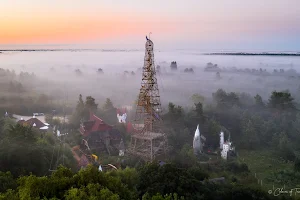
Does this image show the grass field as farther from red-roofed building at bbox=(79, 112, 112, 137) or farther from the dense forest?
red-roofed building at bbox=(79, 112, 112, 137)

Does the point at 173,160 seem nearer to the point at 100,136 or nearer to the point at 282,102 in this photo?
the point at 100,136

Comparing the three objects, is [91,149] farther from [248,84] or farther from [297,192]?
[248,84]

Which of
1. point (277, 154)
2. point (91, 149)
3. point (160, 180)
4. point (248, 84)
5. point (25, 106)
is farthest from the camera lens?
point (248, 84)

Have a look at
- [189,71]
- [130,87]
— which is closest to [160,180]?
[130,87]

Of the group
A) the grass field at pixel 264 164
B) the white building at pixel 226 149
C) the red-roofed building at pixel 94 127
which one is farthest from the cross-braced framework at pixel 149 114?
the grass field at pixel 264 164

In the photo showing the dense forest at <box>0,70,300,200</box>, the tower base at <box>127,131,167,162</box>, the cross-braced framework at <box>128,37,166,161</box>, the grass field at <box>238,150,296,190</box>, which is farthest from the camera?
the cross-braced framework at <box>128,37,166,161</box>

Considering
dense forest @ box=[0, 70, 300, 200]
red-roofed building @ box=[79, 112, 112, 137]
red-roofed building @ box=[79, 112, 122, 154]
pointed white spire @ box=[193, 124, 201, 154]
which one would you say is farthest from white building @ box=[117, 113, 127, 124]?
pointed white spire @ box=[193, 124, 201, 154]

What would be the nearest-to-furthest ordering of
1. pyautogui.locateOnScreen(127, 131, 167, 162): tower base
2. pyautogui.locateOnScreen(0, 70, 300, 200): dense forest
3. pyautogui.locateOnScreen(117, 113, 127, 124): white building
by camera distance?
pyautogui.locateOnScreen(0, 70, 300, 200): dense forest → pyautogui.locateOnScreen(127, 131, 167, 162): tower base → pyautogui.locateOnScreen(117, 113, 127, 124): white building

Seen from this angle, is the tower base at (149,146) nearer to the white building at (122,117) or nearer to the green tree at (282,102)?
the white building at (122,117)
